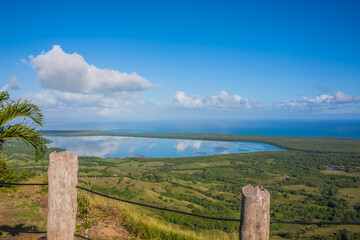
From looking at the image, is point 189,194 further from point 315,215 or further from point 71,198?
point 71,198

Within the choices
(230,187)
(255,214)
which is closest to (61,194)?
(255,214)

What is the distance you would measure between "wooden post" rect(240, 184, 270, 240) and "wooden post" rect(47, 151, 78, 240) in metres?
1.88

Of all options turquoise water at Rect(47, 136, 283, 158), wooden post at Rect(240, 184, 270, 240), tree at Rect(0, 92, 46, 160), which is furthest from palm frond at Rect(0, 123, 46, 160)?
turquoise water at Rect(47, 136, 283, 158)

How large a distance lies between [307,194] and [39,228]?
161 ft

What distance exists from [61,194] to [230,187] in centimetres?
4700

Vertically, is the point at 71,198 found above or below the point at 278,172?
above

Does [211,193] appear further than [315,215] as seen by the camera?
Yes

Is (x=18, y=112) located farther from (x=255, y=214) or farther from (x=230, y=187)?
(x=230, y=187)

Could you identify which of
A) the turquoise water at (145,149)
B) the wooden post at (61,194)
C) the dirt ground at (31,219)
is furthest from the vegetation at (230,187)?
the turquoise water at (145,149)

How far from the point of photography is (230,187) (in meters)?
46.1

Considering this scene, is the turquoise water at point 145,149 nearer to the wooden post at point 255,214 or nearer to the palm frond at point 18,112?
the palm frond at point 18,112

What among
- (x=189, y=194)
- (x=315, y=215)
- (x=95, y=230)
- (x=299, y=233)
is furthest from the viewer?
(x=189, y=194)

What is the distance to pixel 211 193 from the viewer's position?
131 feet

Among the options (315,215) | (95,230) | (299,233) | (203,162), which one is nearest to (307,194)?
(315,215)
